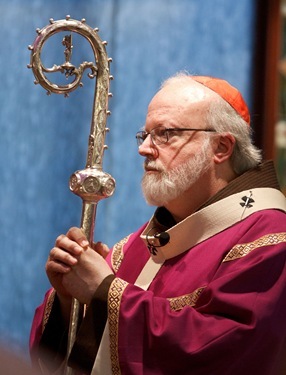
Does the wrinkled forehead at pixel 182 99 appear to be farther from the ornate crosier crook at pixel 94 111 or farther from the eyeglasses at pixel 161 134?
the ornate crosier crook at pixel 94 111

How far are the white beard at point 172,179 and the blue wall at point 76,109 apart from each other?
72.0 inches

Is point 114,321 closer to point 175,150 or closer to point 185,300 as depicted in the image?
point 185,300

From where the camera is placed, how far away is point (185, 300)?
2.70m

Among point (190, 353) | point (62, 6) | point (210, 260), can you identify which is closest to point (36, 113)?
point (62, 6)

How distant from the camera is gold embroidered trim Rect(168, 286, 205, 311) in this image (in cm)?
267

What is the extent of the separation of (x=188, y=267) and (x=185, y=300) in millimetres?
158

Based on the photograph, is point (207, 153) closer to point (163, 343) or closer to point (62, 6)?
point (163, 343)

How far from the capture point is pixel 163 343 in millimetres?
2510

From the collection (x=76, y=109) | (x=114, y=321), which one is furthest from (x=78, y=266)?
(x=76, y=109)

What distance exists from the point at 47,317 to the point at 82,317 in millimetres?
219

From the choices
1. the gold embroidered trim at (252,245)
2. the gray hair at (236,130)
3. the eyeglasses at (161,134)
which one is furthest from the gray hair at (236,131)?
the gold embroidered trim at (252,245)

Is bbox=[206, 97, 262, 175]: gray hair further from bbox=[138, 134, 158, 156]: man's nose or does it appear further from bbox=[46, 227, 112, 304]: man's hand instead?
bbox=[46, 227, 112, 304]: man's hand

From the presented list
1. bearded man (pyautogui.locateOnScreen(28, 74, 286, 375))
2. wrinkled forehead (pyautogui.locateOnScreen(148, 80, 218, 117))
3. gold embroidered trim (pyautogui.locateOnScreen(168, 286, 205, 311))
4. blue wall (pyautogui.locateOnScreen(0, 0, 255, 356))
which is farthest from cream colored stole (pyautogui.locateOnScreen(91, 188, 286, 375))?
blue wall (pyautogui.locateOnScreen(0, 0, 255, 356))

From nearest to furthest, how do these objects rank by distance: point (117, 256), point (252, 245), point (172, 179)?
point (252, 245) < point (172, 179) < point (117, 256)
